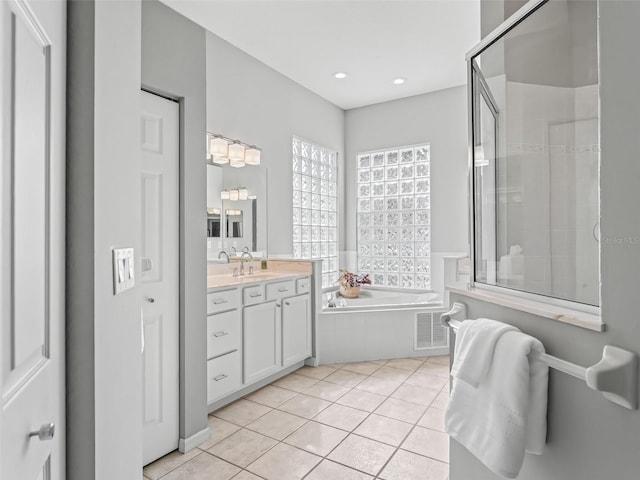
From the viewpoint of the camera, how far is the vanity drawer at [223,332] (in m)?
2.51

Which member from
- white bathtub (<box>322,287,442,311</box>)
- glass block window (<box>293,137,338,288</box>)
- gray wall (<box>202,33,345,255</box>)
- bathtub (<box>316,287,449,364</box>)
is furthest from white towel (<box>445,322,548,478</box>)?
glass block window (<box>293,137,338,288</box>)

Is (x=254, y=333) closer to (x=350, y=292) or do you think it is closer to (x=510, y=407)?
(x=350, y=292)

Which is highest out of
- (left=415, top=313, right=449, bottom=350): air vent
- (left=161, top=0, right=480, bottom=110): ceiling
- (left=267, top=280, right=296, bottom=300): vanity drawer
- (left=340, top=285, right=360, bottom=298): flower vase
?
(left=161, top=0, right=480, bottom=110): ceiling

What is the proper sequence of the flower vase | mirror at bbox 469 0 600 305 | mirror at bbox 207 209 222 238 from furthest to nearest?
1. the flower vase
2. mirror at bbox 207 209 222 238
3. mirror at bbox 469 0 600 305

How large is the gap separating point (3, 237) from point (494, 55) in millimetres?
1741

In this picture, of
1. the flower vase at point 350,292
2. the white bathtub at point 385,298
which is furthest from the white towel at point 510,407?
the flower vase at point 350,292

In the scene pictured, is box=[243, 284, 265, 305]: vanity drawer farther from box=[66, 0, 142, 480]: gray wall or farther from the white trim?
box=[66, 0, 142, 480]: gray wall

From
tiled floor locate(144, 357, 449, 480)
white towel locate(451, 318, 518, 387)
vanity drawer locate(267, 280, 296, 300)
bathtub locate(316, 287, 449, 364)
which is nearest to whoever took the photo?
white towel locate(451, 318, 518, 387)

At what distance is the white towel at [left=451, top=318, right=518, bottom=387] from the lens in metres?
1.10

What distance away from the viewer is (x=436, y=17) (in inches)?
118

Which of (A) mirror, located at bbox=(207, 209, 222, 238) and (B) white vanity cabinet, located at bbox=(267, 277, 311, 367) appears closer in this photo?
(B) white vanity cabinet, located at bbox=(267, 277, 311, 367)

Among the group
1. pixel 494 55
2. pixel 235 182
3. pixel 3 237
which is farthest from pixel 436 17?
pixel 3 237

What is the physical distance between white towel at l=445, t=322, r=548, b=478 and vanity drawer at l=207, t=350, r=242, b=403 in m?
1.83

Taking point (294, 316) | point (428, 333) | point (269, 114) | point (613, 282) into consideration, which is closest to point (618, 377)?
point (613, 282)
